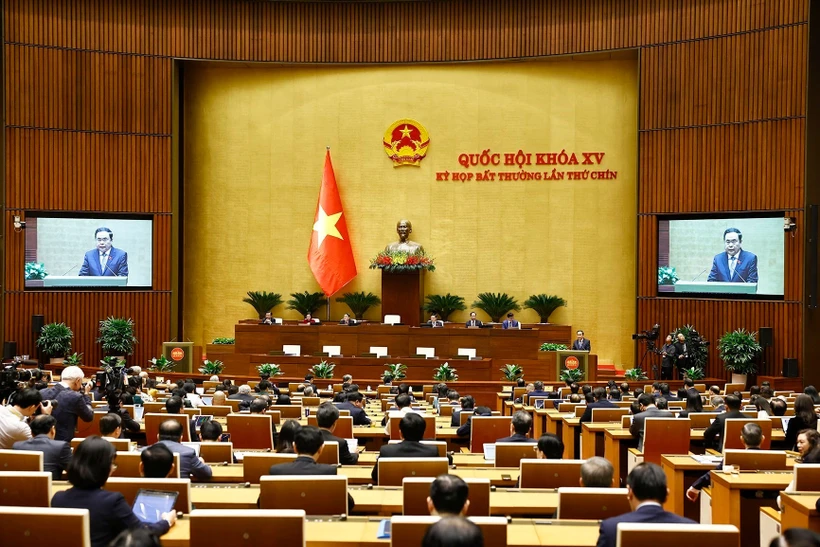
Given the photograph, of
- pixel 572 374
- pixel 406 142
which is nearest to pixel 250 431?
pixel 572 374

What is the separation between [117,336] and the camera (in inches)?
754

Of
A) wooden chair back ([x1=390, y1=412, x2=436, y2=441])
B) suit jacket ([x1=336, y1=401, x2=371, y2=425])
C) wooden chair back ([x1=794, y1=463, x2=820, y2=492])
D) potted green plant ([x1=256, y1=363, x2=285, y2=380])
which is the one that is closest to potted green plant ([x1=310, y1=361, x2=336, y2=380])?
potted green plant ([x1=256, y1=363, x2=285, y2=380])

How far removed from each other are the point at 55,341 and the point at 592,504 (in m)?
16.4

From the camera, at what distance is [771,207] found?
1747cm

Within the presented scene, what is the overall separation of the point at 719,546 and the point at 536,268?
17451 millimetres

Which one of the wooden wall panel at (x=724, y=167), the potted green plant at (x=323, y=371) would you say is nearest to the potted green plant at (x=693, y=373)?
the wooden wall panel at (x=724, y=167)

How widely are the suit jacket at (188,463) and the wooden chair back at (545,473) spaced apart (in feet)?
6.82

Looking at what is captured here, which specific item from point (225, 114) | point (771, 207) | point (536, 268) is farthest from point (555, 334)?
point (225, 114)

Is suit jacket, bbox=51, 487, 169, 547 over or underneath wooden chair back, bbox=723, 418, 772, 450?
over

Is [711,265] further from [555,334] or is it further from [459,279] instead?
[459,279]

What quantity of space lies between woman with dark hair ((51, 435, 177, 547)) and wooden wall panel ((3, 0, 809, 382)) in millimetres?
15707

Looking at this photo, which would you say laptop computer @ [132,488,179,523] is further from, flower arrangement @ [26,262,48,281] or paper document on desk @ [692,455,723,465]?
flower arrangement @ [26,262,48,281]

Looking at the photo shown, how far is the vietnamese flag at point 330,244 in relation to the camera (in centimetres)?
2052

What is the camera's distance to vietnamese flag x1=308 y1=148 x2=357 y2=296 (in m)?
20.5
